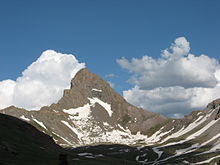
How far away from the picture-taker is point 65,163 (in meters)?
60.6

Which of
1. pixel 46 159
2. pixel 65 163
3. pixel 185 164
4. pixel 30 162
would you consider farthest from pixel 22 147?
pixel 185 164

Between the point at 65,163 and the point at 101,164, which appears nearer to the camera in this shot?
the point at 65,163

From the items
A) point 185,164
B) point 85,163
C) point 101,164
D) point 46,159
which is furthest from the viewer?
point 185,164

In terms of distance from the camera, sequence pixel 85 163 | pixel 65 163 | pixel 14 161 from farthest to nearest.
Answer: pixel 85 163 < pixel 14 161 < pixel 65 163

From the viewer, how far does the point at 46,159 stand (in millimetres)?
132250

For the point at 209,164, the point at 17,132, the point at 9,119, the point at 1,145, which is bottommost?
the point at 209,164

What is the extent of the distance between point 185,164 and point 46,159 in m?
97.6

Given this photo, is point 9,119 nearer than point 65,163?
No

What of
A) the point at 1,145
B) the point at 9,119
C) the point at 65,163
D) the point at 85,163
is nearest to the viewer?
the point at 65,163

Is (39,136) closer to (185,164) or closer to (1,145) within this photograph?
(1,145)

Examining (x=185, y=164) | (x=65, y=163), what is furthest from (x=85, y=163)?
(x=65, y=163)

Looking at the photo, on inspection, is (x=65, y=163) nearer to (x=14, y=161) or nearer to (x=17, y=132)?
(x=14, y=161)

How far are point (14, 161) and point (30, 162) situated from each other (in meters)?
7.84

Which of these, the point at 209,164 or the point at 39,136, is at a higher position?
the point at 39,136
